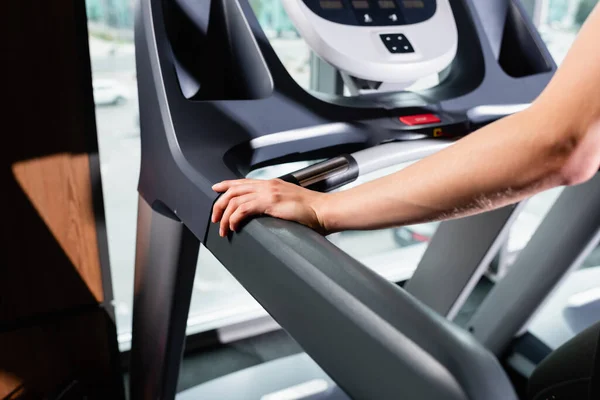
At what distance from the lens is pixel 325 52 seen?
3.99 feet

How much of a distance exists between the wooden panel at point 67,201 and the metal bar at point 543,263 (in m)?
1.25

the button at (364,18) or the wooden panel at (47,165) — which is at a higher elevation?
the button at (364,18)

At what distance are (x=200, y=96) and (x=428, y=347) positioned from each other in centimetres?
87

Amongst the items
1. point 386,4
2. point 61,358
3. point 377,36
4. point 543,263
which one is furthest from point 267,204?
point 543,263

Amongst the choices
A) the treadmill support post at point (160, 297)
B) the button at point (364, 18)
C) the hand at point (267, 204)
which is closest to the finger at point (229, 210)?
the hand at point (267, 204)

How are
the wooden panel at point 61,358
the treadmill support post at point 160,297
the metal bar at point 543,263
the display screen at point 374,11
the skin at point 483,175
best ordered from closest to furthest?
the skin at point 483,175 < the treadmill support post at point 160,297 < the display screen at point 374,11 < the wooden panel at point 61,358 < the metal bar at point 543,263

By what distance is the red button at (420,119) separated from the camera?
1211 millimetres

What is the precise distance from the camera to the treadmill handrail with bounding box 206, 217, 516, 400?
443mm

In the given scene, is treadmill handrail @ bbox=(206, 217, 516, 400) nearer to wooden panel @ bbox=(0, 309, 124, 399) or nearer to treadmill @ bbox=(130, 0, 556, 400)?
treadmill @ bbox=(130, 0, 556, 400)

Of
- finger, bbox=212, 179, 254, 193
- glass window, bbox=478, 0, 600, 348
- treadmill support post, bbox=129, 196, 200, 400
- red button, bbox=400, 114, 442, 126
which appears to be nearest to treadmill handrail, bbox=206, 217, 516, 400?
finger, bbox=212, 179, 254, 193

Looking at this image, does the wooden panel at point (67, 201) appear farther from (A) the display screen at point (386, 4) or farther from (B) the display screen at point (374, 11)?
(A) the display screen at point (386, 4)

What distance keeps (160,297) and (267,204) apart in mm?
541

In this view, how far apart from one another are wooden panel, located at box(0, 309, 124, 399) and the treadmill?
0.65ft

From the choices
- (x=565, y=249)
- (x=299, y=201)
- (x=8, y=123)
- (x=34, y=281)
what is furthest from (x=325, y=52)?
(x=565, y=249)
